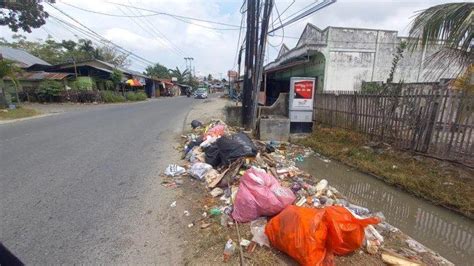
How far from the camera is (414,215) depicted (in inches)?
168

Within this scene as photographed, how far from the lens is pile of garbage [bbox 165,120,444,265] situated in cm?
244

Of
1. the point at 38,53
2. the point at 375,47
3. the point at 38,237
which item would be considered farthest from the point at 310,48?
the point at 38,53

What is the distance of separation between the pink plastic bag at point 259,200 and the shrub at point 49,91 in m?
24.1

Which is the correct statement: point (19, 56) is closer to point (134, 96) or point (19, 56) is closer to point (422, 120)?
point (134, 96)

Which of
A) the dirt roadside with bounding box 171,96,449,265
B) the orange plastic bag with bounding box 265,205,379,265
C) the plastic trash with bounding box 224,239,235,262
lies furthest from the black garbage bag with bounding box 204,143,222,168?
the orange plastic bag with bounding box 265,205,379,265

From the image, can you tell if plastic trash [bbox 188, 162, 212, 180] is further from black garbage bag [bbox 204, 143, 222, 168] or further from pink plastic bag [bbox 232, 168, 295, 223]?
pink plastic bag [bbox 232, 168, 295, 223]

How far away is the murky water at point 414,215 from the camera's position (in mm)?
3461

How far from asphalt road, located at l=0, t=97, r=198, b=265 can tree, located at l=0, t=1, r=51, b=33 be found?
15823mm

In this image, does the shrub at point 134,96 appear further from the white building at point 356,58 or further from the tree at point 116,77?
the white building at point 356,58

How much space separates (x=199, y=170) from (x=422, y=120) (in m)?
5.31

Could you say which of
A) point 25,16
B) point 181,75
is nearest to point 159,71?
point 181,75

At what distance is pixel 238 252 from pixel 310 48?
13.3 m

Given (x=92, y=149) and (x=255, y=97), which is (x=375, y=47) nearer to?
(x=255, y=97)

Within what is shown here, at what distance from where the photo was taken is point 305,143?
8.62 metres
